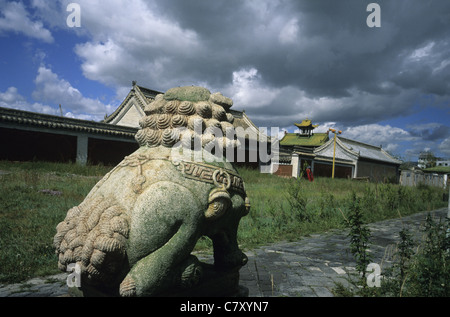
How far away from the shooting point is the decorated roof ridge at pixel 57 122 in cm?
1095

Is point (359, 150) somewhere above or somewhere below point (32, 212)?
above

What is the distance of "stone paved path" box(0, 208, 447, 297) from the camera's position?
315cm

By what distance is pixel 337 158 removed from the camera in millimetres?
27484

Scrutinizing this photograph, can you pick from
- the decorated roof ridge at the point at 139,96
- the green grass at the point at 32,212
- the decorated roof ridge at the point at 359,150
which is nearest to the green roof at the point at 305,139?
the decorated roof ridge at the point at 359,150

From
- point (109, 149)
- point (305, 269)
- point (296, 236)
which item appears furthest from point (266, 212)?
point (109, 149)

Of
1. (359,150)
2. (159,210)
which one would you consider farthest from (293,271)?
(359,150)

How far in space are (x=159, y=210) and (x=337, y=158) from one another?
2758cm

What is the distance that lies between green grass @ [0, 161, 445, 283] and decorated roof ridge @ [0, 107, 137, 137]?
1.71 meters

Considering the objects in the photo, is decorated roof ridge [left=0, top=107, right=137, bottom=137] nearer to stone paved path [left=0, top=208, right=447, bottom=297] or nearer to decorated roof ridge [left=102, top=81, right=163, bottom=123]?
decorated roof ridge [left=102, top=81, right=163, bottom=123]

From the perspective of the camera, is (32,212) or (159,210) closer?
(159,210)

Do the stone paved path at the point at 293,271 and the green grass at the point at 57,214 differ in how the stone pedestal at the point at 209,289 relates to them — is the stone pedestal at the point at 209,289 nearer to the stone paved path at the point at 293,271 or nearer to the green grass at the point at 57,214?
the stone paved path at the point at 293,271

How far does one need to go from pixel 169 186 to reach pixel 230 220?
25.4 inches

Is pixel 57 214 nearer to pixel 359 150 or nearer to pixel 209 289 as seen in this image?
pixel 209 289

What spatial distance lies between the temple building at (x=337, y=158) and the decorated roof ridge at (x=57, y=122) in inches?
396
